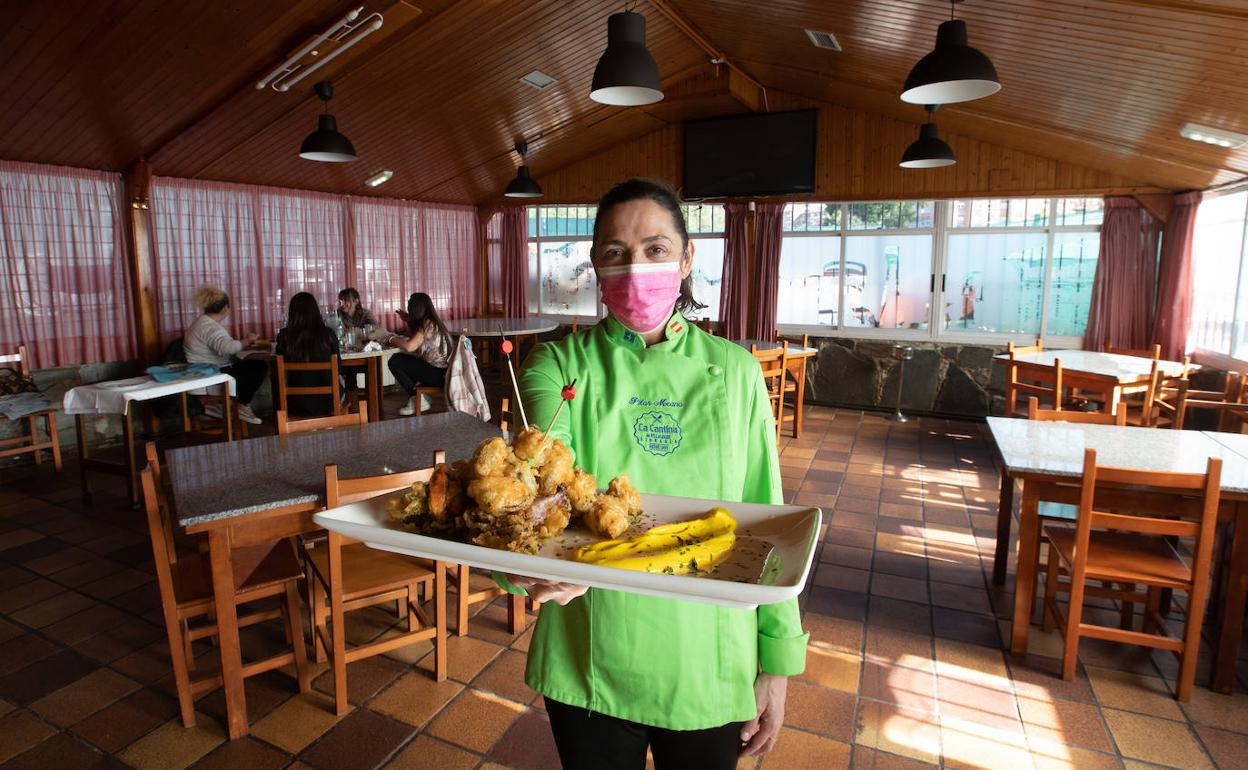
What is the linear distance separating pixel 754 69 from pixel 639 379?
701 centimetres

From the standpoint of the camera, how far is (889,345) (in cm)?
776

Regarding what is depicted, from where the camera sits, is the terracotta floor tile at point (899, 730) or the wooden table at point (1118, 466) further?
the wooden table at point (1118, 466)

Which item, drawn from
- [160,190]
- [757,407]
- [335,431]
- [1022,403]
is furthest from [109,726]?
[1022,403]

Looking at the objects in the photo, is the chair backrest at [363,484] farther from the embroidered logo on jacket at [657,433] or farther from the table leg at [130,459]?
the table leg at [130,459]

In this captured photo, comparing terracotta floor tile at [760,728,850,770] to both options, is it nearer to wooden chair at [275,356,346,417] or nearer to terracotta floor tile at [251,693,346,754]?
terracotta floor tile at [251,693,346,754]

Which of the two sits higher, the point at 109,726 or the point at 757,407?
the point at 757,407

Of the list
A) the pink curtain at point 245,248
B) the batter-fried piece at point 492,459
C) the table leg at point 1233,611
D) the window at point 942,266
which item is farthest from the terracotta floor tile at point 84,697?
the window at point 942,266

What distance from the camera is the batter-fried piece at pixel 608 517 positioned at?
107 cm

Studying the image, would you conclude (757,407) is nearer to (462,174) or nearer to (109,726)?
(109,726)

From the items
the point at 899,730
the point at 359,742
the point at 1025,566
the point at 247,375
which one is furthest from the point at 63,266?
the point at 1025,566

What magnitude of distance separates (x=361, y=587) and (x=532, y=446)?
1.57 meters

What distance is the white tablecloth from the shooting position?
413 centimetres

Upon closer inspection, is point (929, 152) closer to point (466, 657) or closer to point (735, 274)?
point (735, 274)

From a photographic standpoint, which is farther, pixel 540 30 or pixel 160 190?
pixel 160 190
